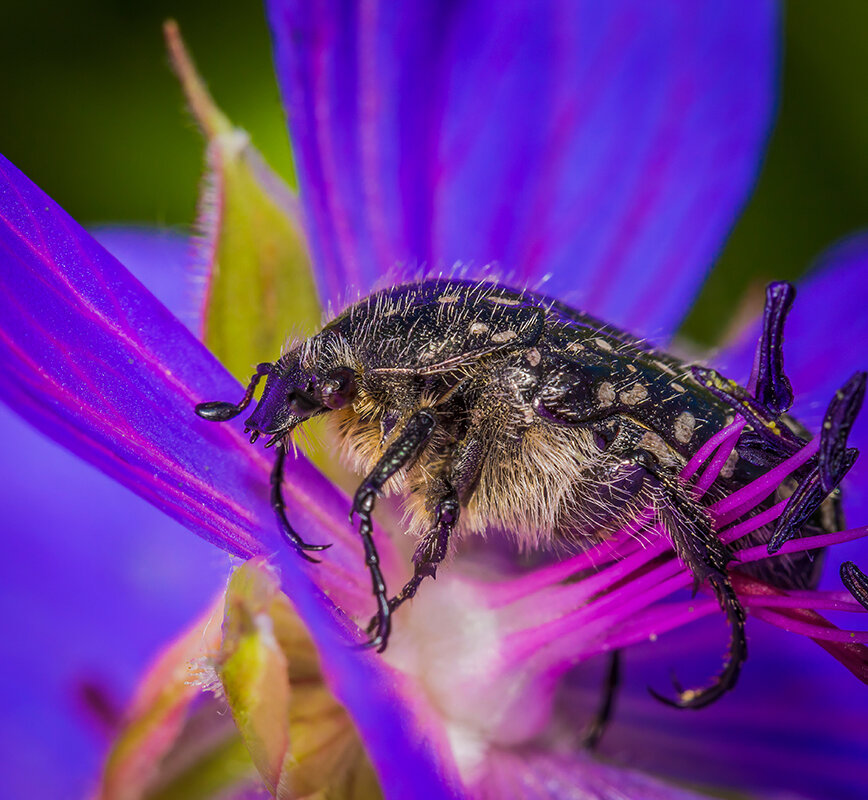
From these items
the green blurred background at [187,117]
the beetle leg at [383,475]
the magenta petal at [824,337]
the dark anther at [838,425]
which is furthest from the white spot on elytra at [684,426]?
the green blurred background at [187,117]

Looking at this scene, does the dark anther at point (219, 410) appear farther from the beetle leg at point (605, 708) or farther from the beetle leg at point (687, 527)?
the beetle leg at point (605, 708)

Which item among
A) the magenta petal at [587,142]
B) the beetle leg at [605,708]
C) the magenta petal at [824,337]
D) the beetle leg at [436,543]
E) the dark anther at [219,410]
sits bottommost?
the beetle leg at [605,708]

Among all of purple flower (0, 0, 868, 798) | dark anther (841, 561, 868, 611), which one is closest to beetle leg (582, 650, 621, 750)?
purple flower (0, 0, 868, 798)

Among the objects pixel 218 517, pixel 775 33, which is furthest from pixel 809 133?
pixel 218 517

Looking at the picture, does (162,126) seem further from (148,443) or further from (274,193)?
(148,443)

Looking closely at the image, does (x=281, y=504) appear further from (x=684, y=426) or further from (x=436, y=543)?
(x=684, y=426)

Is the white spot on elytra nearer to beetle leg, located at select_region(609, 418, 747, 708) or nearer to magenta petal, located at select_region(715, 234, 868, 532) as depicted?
beetle leg, located at select_region(609, 418, 747, 708)

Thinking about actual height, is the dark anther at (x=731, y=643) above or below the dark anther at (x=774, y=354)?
below
